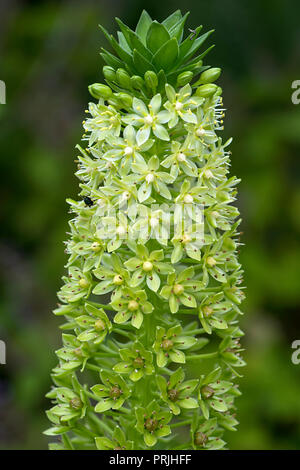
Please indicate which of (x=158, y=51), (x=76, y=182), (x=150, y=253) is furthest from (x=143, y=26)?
(x=76, y=182)

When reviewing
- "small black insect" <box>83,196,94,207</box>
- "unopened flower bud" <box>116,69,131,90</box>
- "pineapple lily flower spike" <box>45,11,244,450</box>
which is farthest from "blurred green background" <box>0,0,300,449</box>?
"unopened flower bud" <box>116,69,131,90</box>

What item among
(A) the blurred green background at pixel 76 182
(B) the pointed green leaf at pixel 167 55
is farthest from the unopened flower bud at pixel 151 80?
(A) the blurred green background at pixel 76 182

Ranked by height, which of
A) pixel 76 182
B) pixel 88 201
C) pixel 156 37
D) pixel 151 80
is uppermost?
pixel 76 182

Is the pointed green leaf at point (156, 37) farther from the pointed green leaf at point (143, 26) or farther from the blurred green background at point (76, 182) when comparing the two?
the blurred green background at point (76, 182)

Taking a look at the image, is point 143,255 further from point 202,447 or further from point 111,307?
point 202,447

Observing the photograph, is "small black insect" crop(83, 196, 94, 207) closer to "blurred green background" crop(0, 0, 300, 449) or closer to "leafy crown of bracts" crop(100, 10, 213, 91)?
"leafy crown of bracts" crop(100, 10, 213, 91)

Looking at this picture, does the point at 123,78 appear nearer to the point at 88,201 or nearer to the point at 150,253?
the point at 88,201
